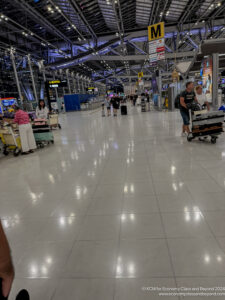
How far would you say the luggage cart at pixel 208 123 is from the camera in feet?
18.2

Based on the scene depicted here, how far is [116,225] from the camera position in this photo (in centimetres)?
247

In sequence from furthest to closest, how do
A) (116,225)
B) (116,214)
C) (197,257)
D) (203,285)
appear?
(116,214) → (116,225) → (197,257) → (203,285)

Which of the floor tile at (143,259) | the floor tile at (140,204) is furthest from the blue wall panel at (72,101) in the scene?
the floor tile at (143,259)

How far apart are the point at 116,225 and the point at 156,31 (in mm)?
11842

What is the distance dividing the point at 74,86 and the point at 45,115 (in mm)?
29979

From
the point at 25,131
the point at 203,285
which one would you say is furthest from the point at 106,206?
the point at 25,131

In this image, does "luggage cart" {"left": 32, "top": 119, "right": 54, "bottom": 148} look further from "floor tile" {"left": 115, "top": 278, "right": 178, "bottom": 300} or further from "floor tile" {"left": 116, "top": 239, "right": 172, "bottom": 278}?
"floor tile" {"left": 115, "top": 278, "right": 178, "bottom": 300}

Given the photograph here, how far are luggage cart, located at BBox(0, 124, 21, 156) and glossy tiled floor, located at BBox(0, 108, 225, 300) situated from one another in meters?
1.75

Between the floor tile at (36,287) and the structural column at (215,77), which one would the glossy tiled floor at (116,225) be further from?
the structural column at (215,77)

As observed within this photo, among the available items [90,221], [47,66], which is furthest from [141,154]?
[47,66]

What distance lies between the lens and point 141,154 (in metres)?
5.38

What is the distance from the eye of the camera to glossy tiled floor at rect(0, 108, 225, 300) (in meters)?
1.74


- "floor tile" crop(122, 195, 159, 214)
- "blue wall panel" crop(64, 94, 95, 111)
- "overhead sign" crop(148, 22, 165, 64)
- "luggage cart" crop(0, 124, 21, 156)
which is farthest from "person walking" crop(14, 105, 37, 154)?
"blue wall panel" crop(64, 94, 95, 111)

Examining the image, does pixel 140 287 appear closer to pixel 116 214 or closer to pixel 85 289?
pixel 85 289
